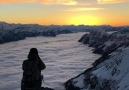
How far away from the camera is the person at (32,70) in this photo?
413 inches

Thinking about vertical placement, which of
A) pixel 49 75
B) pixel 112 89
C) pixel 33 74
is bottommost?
pixel 49 75

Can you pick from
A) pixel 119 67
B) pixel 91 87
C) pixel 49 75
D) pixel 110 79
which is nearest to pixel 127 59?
pixel 119 67

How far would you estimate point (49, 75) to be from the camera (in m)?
66.7

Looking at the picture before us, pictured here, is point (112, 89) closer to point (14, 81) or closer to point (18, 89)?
point (18, 89)

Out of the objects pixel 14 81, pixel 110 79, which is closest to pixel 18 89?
pixel 14 81

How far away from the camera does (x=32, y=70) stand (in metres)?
10.5

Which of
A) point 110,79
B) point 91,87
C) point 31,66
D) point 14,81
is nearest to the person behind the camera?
point 31,66

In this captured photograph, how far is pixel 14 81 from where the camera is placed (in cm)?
5978

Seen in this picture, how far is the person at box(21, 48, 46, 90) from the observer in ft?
34.4

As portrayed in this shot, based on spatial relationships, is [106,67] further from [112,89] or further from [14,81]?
[14,81]

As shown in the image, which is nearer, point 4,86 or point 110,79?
point 110,79

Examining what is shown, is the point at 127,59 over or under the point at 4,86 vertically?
over

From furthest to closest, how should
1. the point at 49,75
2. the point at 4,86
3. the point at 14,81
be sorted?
1. the point at 49,75
2. the point at 14,81
3. the point at 4,86

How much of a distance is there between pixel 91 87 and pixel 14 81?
968 inches
